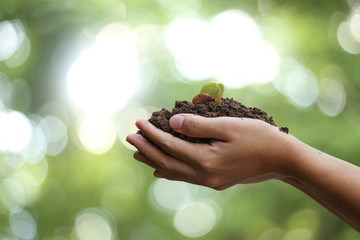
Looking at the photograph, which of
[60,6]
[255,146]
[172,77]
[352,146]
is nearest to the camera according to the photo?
[255,146]

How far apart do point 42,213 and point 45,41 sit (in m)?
3.04

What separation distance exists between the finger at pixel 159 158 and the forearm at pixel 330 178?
1.44ft

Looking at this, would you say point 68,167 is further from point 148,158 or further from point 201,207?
point 148,158

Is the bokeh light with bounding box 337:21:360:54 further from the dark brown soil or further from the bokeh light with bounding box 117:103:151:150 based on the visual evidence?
the dark brown soil

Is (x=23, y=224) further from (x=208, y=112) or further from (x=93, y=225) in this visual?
(x=208, y=112)

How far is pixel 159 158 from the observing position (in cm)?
152

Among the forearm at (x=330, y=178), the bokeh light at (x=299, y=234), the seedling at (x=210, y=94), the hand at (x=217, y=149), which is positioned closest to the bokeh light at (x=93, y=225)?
the bokeh light at (x=299, y=234)

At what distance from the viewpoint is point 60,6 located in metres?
5.54

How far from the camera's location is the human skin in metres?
1.43

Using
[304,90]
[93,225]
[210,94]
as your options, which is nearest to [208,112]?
[210,94]

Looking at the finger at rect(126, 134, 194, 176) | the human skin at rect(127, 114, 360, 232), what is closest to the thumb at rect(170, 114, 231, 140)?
the human skin at rect(127, 114, 360, 232)

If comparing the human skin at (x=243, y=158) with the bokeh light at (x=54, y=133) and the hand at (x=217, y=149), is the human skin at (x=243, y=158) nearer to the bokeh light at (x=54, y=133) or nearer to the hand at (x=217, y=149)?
the hand at (x=217, y=149)

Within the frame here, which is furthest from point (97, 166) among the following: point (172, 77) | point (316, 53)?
point (316, 53)

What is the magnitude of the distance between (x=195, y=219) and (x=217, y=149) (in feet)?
21.5
